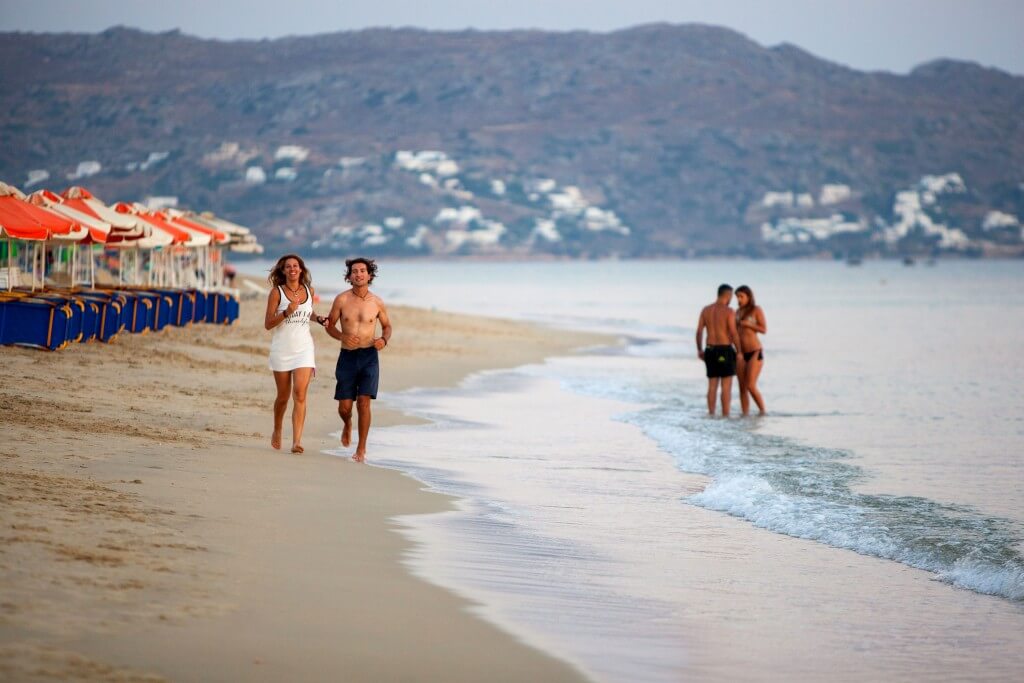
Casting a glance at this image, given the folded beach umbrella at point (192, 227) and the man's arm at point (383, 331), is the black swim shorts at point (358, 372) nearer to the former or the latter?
the man's arm at point (383, 331)

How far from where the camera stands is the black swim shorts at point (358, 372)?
10102mm

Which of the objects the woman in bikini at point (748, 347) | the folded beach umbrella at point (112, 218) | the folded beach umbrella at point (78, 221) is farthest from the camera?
the folded beach umbrella at point (112, 218)

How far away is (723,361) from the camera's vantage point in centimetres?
1559

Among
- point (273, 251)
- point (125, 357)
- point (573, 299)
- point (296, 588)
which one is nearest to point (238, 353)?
point (125, 357)

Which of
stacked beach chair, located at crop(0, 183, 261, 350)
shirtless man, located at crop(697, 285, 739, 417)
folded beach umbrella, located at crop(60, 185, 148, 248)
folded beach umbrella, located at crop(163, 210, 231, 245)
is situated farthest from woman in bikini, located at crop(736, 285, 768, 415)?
folded beach umbrella, located at crop(163, 210, 231, 245)

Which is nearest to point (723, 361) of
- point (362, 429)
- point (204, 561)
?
point (362, 429)

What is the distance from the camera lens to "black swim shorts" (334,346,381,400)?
1010 cm

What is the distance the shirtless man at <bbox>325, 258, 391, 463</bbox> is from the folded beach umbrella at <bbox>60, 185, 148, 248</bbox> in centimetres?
1178

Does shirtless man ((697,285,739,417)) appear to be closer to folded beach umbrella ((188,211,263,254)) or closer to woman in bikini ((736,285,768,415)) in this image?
woman in bikini ((736,285,768,415))

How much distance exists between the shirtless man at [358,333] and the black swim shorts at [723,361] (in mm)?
6284

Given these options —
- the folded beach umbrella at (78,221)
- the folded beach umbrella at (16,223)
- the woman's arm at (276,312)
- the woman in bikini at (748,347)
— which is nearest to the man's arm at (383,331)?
the woman's arm at (276,312)

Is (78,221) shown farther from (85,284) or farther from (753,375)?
(753,375)

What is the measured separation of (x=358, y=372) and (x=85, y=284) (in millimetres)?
16138

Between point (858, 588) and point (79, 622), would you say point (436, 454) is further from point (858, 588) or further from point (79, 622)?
point (79, 622)
